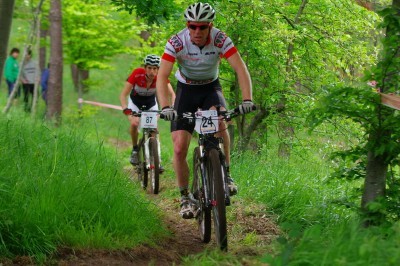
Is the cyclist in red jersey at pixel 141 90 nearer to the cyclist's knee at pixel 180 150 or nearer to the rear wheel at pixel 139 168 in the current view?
the rear wheel at pixel 139 168

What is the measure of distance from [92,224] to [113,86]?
98.4ft

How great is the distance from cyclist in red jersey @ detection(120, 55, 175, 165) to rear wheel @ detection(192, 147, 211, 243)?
3.29 meters

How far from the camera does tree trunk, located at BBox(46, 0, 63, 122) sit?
52.2ft

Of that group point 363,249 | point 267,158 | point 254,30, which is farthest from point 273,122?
point 363,249

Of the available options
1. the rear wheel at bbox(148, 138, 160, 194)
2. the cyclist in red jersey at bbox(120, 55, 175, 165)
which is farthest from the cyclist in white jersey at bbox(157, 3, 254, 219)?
the cyclist in red jersey at bbox(120, 55, 175, 165)

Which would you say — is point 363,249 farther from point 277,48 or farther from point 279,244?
point 277,48

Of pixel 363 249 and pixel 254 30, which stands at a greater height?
pixel 254 30

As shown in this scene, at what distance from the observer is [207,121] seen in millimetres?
6094

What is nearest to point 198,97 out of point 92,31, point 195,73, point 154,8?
point 195,73

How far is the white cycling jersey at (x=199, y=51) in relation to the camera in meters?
6.42

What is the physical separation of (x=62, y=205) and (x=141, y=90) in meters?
5.14

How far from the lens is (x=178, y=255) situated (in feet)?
19.2

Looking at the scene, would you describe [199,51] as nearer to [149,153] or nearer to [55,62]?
[149,153]

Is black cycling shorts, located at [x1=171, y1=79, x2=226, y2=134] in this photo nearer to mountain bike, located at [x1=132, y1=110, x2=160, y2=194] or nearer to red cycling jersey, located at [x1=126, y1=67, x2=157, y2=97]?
mountain bike, located at [x1=132, y1=110, x2=160, y2=194]
